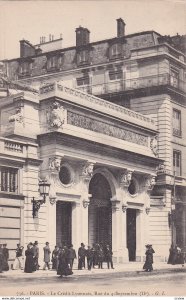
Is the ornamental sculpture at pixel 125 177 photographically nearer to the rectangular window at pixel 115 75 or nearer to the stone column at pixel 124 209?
the stone column at pixel 124 209

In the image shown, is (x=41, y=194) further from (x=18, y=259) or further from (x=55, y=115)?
(x=55, y=115)

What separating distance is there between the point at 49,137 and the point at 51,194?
99.3 inches

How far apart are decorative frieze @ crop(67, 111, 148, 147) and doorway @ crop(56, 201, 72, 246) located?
388cm

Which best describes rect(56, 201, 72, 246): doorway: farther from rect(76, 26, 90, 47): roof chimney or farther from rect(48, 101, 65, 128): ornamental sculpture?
rect(76, 26, 90, 47): roof chimney

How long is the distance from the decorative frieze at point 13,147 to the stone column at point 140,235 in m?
10.6

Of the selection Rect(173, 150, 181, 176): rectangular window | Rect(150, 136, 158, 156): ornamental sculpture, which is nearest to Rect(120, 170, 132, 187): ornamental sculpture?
Rect(150, 136, 158, 156): ornamental sculpture

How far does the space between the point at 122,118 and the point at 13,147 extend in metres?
8.48

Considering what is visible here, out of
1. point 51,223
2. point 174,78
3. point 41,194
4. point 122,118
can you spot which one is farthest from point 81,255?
point 174,78

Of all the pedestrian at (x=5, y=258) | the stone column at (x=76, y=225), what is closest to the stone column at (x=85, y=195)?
the stone column at (x=76, y=225)

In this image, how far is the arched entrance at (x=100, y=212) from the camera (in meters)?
32.5

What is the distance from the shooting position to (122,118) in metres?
32.7

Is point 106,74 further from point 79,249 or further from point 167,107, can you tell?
point 79,249

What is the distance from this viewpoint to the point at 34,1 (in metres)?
21.8

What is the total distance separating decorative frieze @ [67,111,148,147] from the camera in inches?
1162
